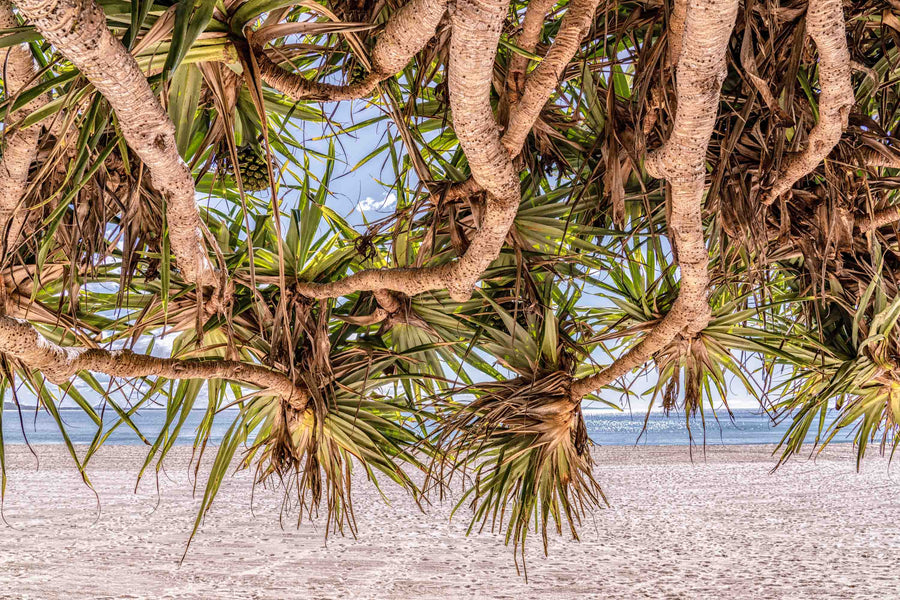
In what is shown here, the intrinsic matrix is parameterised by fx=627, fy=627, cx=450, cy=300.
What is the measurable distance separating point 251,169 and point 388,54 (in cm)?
63

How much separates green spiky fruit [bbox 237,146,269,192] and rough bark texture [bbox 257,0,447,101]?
486 mm

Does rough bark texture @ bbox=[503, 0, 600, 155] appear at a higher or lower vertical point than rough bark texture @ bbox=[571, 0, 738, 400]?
higher

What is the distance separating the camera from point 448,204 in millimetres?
877

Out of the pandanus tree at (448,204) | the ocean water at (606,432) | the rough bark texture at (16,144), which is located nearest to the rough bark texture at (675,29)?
the pandanus tree at (448,204)

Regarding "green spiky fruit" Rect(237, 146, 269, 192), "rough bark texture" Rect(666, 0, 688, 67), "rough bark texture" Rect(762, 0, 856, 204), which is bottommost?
"rough bark texture" Rect(762, 0, 856, 204)

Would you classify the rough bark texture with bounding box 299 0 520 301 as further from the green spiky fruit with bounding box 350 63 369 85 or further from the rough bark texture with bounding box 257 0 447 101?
the green spiky fruit with bounding box 350 63 369 85

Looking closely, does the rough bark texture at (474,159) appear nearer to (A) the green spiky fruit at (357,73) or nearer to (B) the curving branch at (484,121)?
(B) the curving branch at (484,121)

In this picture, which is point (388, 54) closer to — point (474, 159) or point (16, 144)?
point (474, 159)

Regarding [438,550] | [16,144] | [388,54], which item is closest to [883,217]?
[388,54]

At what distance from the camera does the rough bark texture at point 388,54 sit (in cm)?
53

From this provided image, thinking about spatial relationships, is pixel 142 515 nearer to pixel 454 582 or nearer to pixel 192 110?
pixel 454 582

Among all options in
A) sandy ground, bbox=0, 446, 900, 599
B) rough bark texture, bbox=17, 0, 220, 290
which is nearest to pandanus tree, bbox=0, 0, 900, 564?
rough bark texture, bbox=17, 0, 220, 290

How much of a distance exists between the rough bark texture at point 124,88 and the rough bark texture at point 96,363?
22cm

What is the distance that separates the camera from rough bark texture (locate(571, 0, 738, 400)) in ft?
1.65
